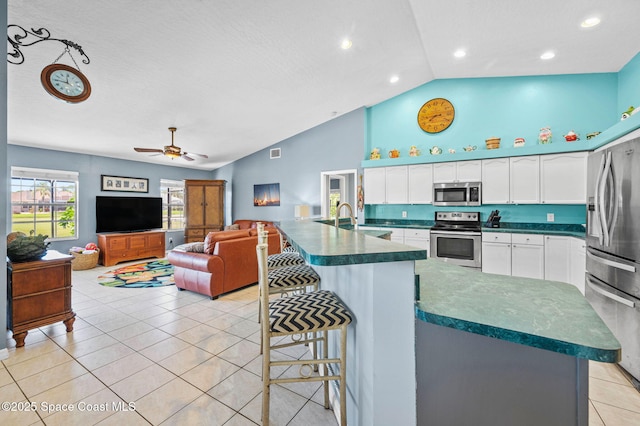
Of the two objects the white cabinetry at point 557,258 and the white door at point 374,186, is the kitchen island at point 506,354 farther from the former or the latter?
the white door at point 374,186

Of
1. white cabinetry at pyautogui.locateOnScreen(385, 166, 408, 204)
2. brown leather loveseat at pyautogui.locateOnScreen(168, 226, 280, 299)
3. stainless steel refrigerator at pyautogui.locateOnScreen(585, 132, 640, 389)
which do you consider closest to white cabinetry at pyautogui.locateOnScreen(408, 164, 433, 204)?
white cabinetry at pyautogui.locateOnScreen(385, 166, 408, 204)

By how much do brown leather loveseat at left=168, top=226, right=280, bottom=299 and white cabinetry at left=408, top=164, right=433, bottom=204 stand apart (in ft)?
9.45

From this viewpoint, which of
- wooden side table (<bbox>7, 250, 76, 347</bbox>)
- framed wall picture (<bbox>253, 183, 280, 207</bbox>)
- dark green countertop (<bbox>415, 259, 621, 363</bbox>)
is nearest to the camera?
dark green countertop (<bbox>415, 259, 621, 363</bbox>)

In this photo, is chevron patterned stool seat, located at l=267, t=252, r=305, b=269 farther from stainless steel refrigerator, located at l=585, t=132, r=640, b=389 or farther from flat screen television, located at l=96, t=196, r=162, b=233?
flat screen television, located at l=96, t=196, r=162, b=233

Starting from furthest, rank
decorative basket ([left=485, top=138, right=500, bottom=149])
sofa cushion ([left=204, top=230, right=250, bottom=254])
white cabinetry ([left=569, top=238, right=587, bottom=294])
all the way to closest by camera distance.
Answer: decorative basket ([left=485, top=138, right=500, bottom=149])
sofa cushion ([left=204, top=230, right=250, bottom=254])
white cabinetry ([left=569, top=238, right=587, bottom=294])

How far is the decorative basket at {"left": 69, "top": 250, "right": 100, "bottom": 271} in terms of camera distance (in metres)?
5.51

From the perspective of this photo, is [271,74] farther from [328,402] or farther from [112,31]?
[328,402]

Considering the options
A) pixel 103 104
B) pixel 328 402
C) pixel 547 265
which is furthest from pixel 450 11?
pixel 103 104

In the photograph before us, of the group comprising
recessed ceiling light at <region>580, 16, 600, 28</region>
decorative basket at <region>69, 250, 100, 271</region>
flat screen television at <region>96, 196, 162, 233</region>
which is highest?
recessed ceiling light at <region>580, 16, 600, 28</region>

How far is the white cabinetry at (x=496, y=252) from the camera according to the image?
3.76 m

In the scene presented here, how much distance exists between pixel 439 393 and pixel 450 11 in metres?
3.52

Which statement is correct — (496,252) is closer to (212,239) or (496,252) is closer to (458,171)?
(458,171)

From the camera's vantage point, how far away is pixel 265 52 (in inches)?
127

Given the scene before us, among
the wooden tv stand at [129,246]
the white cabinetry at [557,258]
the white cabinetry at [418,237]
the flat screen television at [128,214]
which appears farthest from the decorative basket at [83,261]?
the white cabinetry at [557,258]
